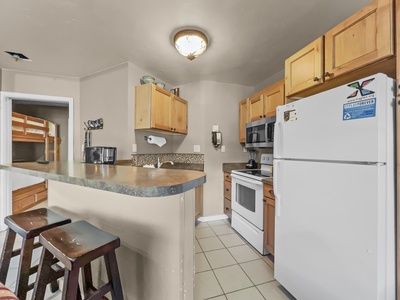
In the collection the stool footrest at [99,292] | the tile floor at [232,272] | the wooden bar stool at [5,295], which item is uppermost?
the wooden bar stool at [5,295]

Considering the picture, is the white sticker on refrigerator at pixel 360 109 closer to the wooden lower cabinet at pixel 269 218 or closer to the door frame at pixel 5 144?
the wooden lower cabinet at pixel 269 218

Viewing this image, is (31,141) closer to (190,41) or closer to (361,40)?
(190,41)

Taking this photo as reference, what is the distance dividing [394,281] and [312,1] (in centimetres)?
196

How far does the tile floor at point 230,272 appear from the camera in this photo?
4.92ft

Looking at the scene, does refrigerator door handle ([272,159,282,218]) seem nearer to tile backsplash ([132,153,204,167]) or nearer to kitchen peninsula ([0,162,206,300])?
kitchen peninsula ([0,162,206,300])

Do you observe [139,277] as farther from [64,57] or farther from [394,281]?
[64,57]

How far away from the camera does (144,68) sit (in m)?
2.64

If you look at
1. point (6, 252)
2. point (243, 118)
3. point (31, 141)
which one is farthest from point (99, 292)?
point (31, 141)

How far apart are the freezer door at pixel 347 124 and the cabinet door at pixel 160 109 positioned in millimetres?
1708

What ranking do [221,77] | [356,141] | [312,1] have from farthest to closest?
[221,77], [312,1], [356,141]

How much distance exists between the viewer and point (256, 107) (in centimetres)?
279

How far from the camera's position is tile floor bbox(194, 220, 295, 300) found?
1505 millimetres

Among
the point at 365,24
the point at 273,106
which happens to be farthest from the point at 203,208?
A: the point at 365,24

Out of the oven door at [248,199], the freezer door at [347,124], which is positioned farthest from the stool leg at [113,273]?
the oven door at [248,199]
